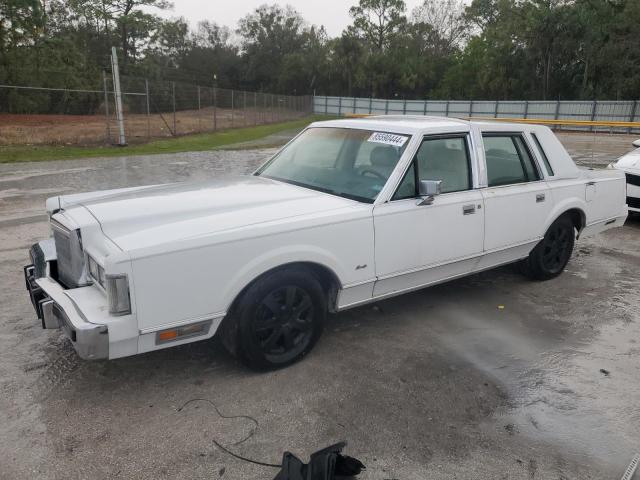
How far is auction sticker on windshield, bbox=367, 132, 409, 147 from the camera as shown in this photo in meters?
4.17

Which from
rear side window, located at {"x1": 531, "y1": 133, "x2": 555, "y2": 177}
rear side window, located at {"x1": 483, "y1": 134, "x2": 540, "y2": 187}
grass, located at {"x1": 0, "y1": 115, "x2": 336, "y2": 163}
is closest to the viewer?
rear side window, located at {"x1": 483, "y1": 134, "x2": 540, "y2": 187}

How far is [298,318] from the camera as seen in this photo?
11.7 feet

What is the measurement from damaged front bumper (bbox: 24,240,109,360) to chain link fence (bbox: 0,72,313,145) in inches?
617

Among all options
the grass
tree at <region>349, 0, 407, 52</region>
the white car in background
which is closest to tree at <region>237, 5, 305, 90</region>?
tree at <region>349, 0, 407, 52</region>

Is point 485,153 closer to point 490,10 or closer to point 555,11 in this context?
point 555,11

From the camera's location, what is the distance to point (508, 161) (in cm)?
492

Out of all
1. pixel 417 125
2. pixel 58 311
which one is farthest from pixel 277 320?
pixel 417 125

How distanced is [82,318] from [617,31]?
168 ft

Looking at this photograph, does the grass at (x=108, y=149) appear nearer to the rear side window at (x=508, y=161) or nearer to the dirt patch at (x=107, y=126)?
the dirt patch at (x=107, y=126)

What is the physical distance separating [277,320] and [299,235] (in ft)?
1.91

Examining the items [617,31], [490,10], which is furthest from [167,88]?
[490,10]

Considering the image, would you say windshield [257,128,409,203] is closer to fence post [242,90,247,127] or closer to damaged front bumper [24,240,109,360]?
damaged front bumper [24,240,109,360]

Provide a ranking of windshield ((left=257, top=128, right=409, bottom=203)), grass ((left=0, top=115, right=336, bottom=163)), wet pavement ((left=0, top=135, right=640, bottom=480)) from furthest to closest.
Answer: grass ((left=0, top=115, right=336, bottom=163))
windshield ((left=257, top=128, right=409, bottom=203))
wet pavement ((left=0, top=135, right=640, bottom=480))

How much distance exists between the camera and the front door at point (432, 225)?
12.7 feet
